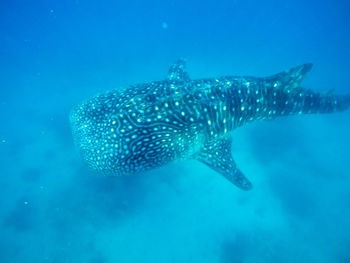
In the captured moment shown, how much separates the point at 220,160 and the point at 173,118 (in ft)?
8.48

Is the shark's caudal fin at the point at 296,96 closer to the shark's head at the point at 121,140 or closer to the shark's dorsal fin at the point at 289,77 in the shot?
the shark's dorsal fin at the point at 289,77

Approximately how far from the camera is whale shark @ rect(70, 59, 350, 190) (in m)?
5.63

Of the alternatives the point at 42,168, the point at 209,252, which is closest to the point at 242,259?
the point at 209,252

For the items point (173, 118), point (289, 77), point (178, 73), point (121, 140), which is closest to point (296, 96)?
point (289, 77)

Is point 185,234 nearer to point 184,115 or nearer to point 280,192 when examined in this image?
point 280,192

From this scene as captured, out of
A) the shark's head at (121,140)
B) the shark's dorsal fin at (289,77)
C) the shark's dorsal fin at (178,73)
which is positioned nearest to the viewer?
the shark's head at (121,140)

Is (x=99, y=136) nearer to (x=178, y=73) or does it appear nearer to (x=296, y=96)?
(x=178, y=73)

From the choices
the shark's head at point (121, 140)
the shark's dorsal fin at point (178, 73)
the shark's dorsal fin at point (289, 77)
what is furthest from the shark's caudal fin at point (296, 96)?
the shark's head at point (121, 140)

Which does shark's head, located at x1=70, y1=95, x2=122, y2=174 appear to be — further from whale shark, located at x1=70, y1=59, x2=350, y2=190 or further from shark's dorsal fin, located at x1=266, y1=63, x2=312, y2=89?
shark's dorsal fin, located at x1=266, y1=63, x2=312, y2=89

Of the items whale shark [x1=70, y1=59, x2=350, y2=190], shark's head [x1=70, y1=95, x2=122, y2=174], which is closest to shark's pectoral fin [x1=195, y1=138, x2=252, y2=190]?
whale shark [x1=70, y1=59, x2=350, y2=190]

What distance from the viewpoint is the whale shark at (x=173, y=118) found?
563 centimetres

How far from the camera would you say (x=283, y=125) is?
1380cm

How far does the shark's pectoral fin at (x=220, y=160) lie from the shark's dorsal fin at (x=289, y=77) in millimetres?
2772

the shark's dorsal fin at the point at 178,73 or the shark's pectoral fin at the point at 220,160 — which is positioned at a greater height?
the shark's dorsal fin at the point at 178,73
